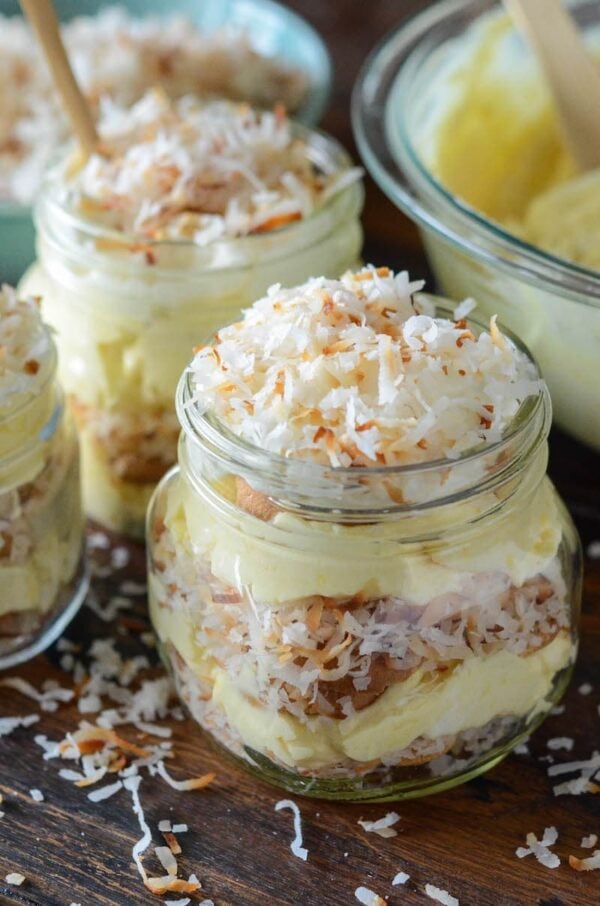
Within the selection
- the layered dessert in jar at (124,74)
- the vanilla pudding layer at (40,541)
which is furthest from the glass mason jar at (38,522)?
the layered dessert in jar at (124,74)

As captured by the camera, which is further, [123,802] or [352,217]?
[352,217]

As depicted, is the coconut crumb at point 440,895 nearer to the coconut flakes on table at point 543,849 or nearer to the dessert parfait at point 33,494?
the coconut flakes on table at point 543,849

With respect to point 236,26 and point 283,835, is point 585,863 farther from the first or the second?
point 236,26

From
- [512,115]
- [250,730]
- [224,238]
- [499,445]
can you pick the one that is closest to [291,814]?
[250,730]

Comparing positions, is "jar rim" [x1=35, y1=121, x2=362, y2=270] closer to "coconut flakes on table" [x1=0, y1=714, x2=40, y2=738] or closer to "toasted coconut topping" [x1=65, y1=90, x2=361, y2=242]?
"toasted coconut topping" [x1=65, y1=90, x2=361, y2=242]

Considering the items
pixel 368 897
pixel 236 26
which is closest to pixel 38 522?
pixel 368 897

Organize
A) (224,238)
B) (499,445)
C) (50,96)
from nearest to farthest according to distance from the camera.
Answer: (499,445)
(224,238)
(50,96)

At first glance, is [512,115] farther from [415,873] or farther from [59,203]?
[415,873]

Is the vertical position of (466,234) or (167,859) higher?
(466,234)

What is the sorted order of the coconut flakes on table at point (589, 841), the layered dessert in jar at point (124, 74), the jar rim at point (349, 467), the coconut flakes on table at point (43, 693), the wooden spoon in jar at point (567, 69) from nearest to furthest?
the jar rim at point (349, 467)
the coconut flakes on table at point (589, 841)
the coconut flakes on table at point (43, 693)
the wooden spoon in jar at point (567, 69)
the layered dessert in jar at point (124, 74)
